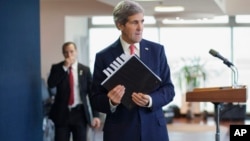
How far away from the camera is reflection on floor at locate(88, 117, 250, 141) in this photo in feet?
28.7

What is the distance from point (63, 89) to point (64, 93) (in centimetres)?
5

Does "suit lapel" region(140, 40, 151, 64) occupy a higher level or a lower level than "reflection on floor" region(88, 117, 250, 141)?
higher

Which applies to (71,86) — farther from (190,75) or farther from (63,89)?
(190,75)

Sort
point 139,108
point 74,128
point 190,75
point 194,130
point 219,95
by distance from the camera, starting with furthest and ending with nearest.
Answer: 1. point 190,75
2. point 194,130
3. point 74,128
4. point 219,95
5. point 139,108

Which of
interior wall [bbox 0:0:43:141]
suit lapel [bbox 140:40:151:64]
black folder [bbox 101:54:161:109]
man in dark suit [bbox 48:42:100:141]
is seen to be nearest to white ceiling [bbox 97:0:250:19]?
man in dark suit [bbox 48:42:100:141]

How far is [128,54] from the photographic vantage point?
8.87 ft

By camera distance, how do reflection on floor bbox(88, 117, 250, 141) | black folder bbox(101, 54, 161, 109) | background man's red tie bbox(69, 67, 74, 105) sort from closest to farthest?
black folder bbox(101, 54, 161, 109), background man's red tie bbox(69, 67, 74, 105), reflection on floor bbox(88, 117, 250, 141)

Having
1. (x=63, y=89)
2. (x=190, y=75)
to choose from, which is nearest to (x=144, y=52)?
(x=63, y=89)

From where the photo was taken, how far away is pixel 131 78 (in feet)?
8.49

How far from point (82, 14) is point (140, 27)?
6.54 metres

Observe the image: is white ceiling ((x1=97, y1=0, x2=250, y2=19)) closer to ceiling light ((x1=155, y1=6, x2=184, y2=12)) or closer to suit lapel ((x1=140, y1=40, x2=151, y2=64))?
ceiling light ((x1=155, y1=6, x2=184, y2=12))

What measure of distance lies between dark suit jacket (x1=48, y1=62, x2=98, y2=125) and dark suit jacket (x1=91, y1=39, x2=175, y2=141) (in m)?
2.41

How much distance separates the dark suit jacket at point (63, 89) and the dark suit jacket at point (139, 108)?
2.41 metres

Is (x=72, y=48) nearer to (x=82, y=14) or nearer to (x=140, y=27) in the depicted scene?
(x=140, y=27)
